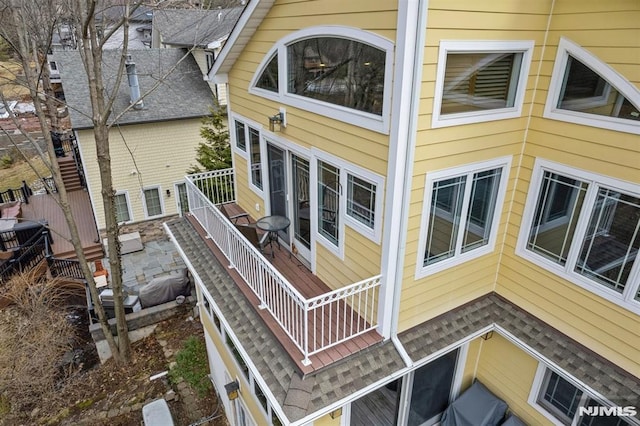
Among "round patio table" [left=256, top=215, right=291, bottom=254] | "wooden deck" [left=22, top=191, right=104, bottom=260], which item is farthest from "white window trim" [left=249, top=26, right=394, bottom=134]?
"wooden deck" [left=22, top=191, right=104, bottom=260]

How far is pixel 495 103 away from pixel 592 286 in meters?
2.52

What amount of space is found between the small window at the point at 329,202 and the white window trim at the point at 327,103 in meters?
0.79

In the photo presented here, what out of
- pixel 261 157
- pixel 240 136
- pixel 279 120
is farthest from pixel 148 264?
pixel 279 120

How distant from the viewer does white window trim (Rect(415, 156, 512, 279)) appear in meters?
4.29

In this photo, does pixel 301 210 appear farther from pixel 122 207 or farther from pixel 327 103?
pixel 122 207

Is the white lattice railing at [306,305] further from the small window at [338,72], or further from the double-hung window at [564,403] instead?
the double-hung window at [564,403]

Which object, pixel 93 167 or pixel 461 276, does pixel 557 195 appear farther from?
pixel 93 167

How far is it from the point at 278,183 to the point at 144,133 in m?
10.4

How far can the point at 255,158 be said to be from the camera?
7.77 m

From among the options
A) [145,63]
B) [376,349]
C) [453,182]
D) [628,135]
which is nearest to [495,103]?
[453,182]

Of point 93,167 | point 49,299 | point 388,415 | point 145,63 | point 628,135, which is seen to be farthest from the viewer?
point 145,63

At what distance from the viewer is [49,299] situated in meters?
9.60

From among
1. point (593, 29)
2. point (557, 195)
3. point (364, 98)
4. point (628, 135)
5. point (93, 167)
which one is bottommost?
point (93, 167)

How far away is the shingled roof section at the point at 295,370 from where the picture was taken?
4059mm
